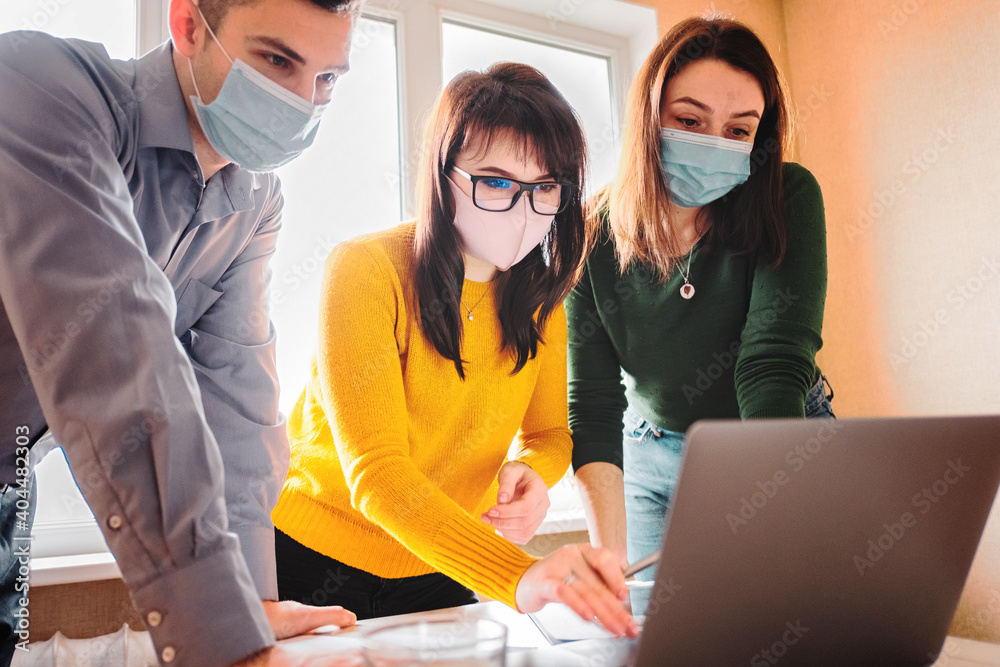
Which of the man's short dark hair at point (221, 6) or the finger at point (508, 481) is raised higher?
the man's short dark hair at point (221, 6)

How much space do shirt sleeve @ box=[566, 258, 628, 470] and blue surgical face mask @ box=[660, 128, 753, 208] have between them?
0.74 ft

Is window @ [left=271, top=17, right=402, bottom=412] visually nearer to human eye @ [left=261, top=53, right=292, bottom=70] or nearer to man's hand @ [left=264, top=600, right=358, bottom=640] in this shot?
human eye @ [left=261, top=53, right=292, bottom=70]

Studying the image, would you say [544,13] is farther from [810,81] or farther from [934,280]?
[934,280]

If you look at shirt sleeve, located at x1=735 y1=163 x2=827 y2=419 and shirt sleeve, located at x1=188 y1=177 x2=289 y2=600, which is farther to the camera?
shirt sleeve, located at x1=735 y1=163 x2=827 y2=419

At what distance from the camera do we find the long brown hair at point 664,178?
1.19 meters

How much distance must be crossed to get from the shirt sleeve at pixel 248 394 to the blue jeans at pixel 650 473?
2.12 feet

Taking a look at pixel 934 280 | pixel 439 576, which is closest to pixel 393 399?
pixel 439 576

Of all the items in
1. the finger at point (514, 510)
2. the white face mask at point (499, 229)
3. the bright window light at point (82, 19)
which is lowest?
the finger at point (514, 510)

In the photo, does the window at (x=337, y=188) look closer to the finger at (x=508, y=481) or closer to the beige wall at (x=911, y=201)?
the finger at (x=508, y=481)

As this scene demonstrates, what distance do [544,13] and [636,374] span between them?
1.72 metres

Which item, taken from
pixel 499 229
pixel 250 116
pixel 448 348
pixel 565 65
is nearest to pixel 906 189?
pixel 565 65

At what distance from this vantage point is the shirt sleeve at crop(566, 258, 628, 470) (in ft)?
3.89

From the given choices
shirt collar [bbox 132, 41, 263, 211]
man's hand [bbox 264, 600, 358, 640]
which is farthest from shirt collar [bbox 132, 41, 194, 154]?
man's hand [bbox 264, 600, 358, 640]

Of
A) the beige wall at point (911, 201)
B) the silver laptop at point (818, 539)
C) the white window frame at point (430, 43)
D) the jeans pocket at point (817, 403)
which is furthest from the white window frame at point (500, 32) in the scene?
the silver laptop at point (818, 539)
